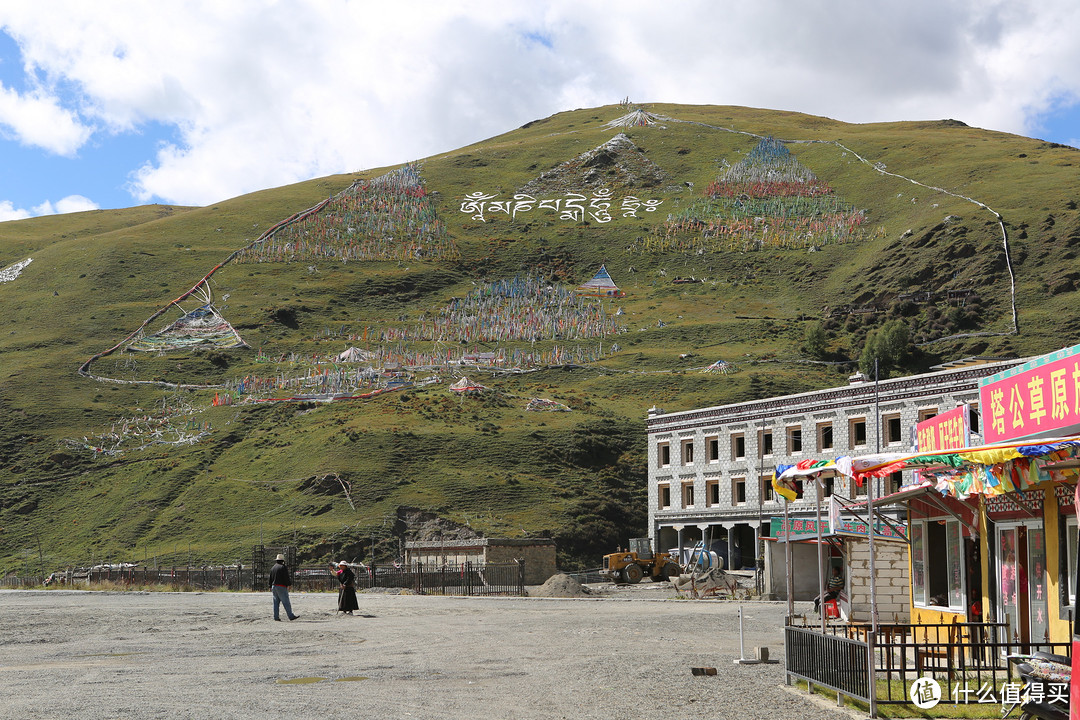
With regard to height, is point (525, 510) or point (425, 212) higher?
point (425, 212)

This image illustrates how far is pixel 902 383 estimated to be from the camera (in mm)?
55688

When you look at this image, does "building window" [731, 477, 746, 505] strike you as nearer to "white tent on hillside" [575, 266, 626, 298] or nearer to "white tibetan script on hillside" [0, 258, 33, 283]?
"white tent on hillside" [575, 266, 626, 298]

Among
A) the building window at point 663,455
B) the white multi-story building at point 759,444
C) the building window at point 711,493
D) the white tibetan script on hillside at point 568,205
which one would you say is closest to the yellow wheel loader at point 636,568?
the white multi-story building at point 759,444

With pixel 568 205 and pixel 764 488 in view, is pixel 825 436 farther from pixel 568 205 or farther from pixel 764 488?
pixel 568 205

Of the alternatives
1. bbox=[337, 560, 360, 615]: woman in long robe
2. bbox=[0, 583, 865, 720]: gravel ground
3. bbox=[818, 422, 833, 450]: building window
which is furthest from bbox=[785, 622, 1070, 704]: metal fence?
bbox=[818, 422, 833, 450]: building window

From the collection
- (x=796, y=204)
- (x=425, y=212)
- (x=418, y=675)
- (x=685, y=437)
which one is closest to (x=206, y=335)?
(x=425, y=212)

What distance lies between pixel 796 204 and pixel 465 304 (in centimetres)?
5706

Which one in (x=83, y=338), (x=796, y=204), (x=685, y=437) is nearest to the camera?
(x=685, y=437)

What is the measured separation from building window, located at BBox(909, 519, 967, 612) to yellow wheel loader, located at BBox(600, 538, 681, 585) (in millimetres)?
34508

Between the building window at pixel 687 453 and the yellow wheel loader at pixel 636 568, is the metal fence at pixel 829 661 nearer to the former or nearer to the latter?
the yellow wheel loader at pixel 636 568

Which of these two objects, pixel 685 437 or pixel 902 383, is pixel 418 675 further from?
pixel 685 437

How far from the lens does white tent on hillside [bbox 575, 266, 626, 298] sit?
472 ft

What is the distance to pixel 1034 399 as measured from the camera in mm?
17672

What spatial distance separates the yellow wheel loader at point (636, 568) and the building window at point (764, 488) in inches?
313
